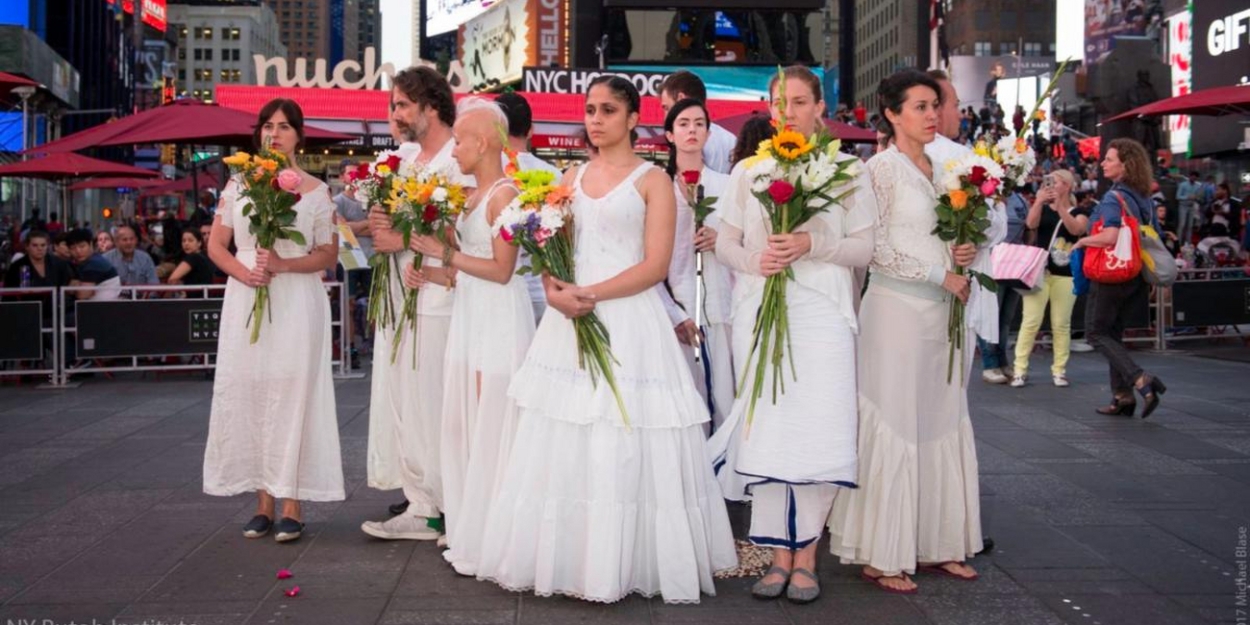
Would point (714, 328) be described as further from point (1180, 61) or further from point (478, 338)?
point (1180, 61)

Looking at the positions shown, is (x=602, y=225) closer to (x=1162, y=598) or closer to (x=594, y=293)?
(x=594, y=293)

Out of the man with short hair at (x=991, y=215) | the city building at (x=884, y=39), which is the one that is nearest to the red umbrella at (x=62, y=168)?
the man with short hair at (x=991, y=215)

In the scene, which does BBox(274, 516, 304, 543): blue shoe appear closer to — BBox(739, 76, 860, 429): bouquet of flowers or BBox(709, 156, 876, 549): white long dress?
BBox(709, 156, 876, 549): white long dress

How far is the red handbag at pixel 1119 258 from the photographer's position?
1123 cm

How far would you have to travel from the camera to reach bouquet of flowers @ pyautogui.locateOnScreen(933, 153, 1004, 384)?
5.98 m

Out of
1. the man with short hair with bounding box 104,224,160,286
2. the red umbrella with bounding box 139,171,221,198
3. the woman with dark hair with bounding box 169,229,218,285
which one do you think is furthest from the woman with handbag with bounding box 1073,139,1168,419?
the red umbrella with bounding box 139,171,221,198

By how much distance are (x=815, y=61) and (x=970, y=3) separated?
95.8m

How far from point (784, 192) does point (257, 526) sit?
10.8 ft

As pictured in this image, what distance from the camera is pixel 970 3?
474ft

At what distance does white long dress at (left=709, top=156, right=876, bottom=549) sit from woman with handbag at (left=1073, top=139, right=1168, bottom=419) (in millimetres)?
6025

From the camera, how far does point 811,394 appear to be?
18.8 feet

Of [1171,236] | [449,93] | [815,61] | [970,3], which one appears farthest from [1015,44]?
[449,93]

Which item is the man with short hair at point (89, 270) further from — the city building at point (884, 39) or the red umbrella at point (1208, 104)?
the city building at point (884, 39)

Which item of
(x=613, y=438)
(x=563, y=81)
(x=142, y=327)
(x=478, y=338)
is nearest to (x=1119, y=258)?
(x=478, y=338)
